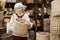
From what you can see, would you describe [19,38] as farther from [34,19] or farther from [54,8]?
[34,19]

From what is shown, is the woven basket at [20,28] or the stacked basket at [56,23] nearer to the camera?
the stacked basket at [56,23]

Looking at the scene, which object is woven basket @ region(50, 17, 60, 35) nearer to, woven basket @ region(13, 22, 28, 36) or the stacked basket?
the stacked basket

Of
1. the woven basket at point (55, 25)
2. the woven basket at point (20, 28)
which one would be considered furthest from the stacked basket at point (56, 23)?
the woven basket at point (20, 28)

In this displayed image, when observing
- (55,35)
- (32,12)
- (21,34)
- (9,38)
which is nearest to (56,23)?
(55,35)

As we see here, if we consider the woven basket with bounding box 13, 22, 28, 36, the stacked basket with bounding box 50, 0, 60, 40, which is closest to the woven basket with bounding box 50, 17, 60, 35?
the stacked basket with bounding box 50, 0, 60, 40

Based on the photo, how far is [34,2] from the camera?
4.30 m

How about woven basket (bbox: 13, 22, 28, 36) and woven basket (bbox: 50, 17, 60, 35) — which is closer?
woven basket (bbox: 50, 17, 60, 35)

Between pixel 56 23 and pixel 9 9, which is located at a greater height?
pixel 9 9

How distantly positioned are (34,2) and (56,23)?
6.59ft

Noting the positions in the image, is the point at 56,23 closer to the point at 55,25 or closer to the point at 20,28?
the point at 55,25

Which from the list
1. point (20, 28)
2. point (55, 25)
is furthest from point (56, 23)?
point (20, 28)

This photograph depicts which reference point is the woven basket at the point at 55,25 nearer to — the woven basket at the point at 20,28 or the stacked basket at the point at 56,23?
the stacked basket at the point at 56,23

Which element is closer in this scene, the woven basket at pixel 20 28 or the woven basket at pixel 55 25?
the woven basket at pixel 55 25

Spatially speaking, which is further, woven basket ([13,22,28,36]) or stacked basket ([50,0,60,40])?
woven basket ([13,22,28,36])
